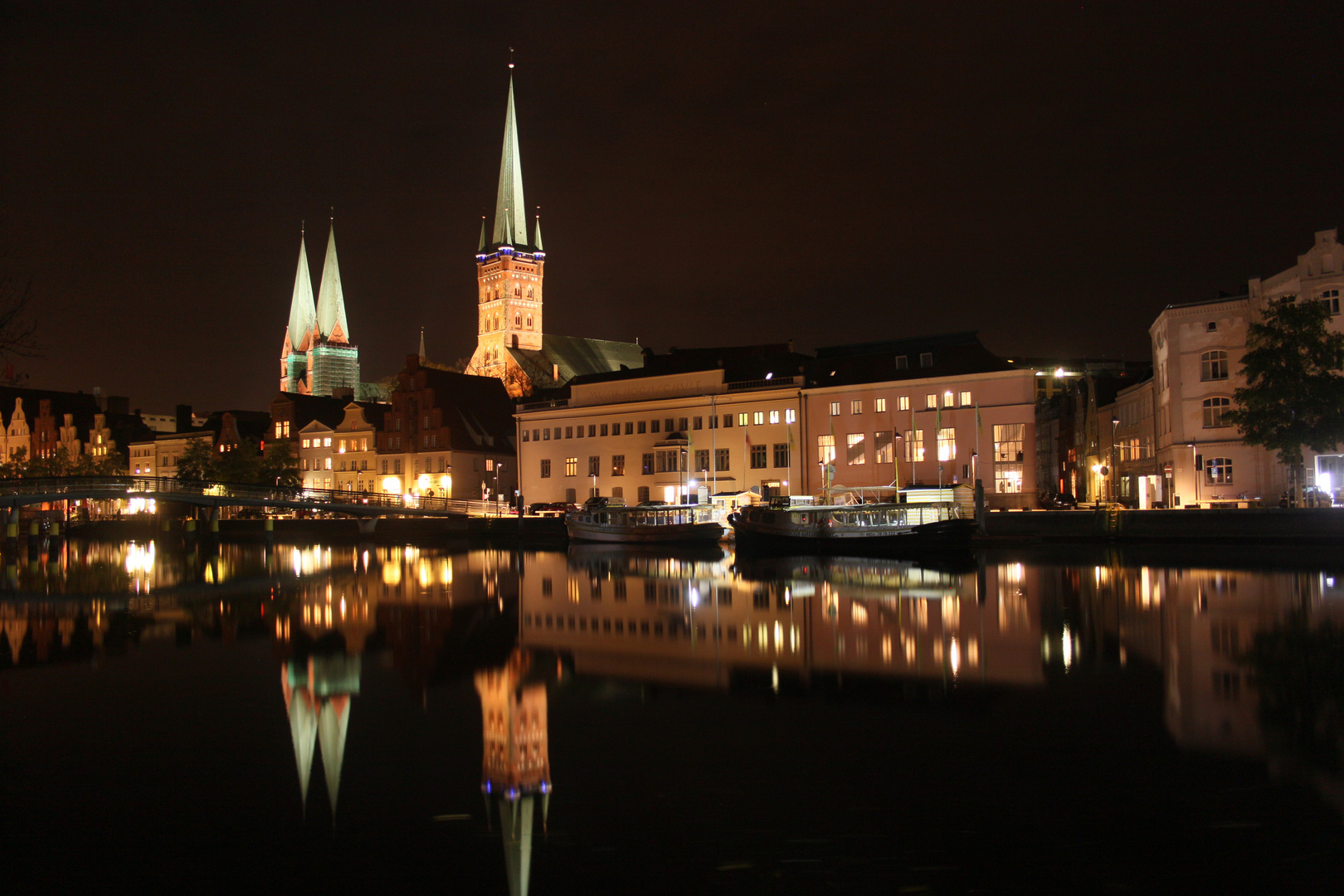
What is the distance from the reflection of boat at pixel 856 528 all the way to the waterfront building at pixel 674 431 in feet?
51.8

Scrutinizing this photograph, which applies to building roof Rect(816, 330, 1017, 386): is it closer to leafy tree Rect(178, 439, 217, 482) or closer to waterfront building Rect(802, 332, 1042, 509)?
waterfront building Rect(802, 332, 1042, 509)

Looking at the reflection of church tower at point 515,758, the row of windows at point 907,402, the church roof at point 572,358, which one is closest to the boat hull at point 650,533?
the row of windows at point 907,402

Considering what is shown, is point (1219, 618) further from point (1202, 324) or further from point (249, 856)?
point (1202, 324)

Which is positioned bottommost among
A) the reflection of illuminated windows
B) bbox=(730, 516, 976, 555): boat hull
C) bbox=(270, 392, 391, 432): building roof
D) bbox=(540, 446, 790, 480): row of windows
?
the reflection of illuminated windows

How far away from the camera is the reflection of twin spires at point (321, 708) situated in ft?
37.2

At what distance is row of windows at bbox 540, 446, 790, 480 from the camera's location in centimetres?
7381

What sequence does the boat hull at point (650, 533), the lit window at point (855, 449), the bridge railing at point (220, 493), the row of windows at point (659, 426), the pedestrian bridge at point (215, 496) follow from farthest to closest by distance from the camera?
the row of windows at point (659, 426)
the lit window at point (855, 449)
the bridge railing at point (220, 493)
the pedestrian bridge at point (215, 496)
the boat hull at point (650, 533)

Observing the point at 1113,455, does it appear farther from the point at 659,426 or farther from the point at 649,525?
the point at 649,525

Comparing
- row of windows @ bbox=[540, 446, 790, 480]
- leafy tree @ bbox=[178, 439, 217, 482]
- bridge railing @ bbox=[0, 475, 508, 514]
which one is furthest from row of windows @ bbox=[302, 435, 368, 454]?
row of windows @ bbox=[540, 446, 790, 480]

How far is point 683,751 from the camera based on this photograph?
38.3ft

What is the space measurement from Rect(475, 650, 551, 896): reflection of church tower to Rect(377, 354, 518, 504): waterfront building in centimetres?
7559

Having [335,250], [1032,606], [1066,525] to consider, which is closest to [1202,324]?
[1066,525]

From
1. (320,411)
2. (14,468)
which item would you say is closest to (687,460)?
(320,411)

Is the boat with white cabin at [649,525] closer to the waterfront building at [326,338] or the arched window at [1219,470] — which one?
the arched window at [1219,470]
